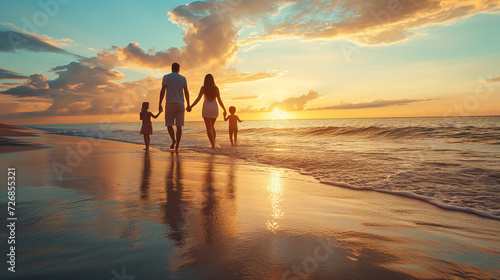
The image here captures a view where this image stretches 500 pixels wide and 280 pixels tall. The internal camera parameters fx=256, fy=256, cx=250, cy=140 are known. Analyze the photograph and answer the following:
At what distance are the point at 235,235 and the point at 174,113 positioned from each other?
696 cm

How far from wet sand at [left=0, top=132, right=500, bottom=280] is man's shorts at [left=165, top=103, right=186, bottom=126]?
4.96 m

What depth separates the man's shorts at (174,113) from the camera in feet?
26.3

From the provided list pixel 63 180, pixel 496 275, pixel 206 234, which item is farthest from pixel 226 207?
pixel 63 180

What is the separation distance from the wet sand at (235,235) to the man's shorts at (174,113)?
496 centimetres

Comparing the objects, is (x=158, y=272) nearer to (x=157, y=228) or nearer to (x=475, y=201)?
(x=157, y=228)

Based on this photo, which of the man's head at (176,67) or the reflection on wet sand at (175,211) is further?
the man's head at (176,67)

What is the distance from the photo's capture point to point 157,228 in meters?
1.84

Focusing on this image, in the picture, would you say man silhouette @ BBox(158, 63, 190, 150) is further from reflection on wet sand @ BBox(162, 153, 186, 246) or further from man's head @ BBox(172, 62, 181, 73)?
reflection on wet sand @ BBox(162, 153, 186, 246)

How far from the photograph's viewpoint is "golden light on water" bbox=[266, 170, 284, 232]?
201cm

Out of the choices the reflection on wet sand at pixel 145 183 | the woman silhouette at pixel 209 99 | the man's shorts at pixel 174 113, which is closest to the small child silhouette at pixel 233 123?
the woman silhouette at pixel 209 99

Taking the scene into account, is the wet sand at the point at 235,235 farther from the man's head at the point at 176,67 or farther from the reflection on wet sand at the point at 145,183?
the man's head at the point at 176,67

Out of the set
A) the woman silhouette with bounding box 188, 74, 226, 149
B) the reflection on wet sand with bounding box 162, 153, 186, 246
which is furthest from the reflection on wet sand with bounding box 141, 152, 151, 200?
the woman silhouette with bounding box 188, 74, 226, 149

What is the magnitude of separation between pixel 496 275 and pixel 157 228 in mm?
2086

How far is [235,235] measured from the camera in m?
1.77
